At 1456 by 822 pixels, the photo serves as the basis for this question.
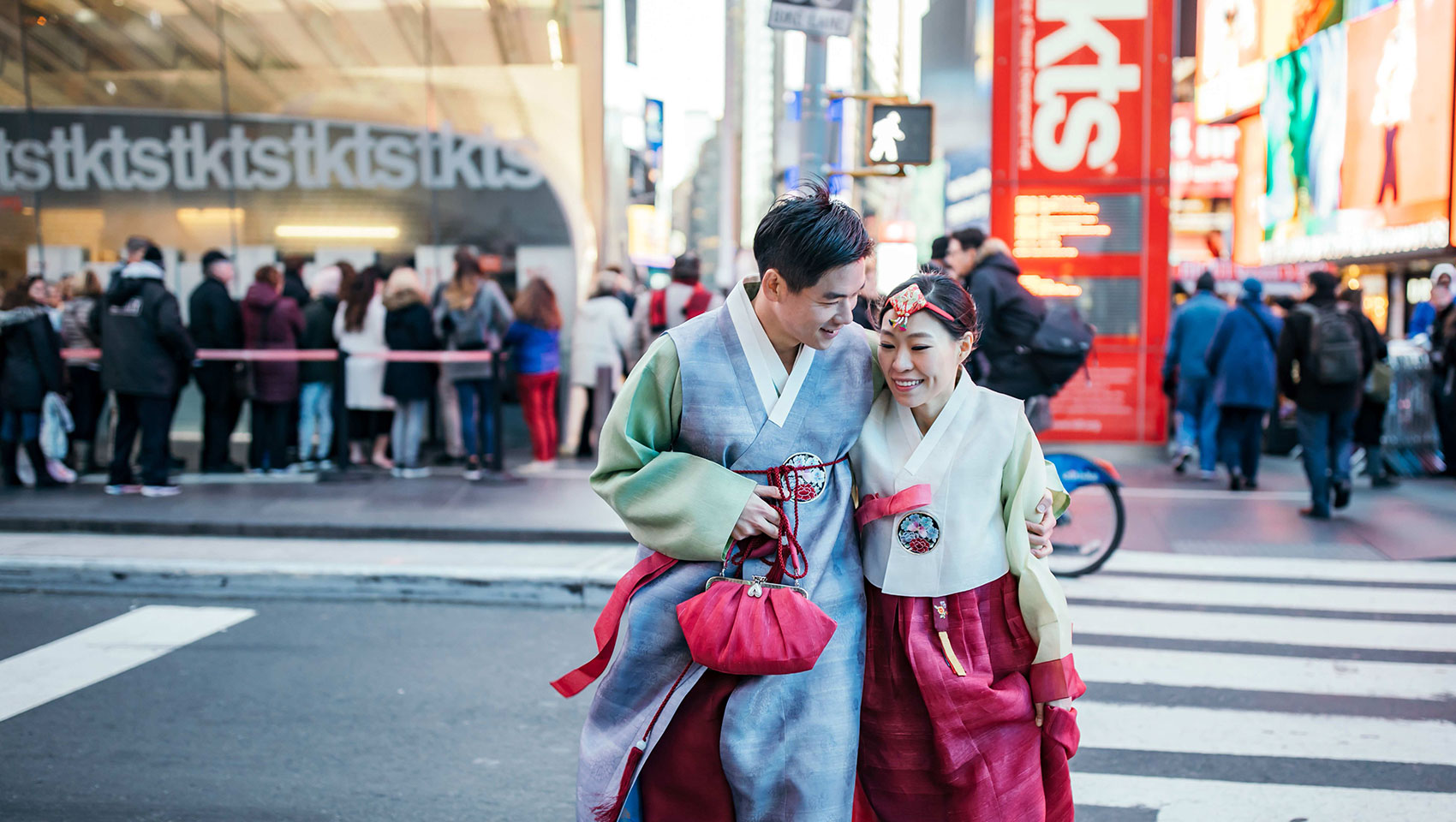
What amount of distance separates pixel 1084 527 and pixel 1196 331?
11.7 feet

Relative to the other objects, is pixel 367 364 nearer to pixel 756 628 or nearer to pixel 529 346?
pixel 529 346

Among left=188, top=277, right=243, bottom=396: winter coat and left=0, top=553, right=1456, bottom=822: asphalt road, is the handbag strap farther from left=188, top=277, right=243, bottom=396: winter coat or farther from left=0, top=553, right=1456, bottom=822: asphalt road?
left=188, top=277, right=243, bottom=396: winter coat

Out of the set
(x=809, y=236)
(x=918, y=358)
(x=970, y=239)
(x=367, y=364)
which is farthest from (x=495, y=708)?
(x=367, y=364)

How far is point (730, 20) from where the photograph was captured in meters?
19.0

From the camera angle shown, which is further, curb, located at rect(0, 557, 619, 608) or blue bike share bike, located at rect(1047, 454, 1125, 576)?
blue bike share bike, located at rect(1047, 454, 1125, 576)

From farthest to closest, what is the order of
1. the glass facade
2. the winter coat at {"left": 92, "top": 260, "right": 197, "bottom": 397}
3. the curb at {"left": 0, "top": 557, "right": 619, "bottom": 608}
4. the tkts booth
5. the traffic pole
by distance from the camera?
the glass facade, the tkts booth, the traffic pole, the winter coat at {"left": 92, "top": 260, "right": 197, "bottom": 397}, the curb at {"left": 0, "top": 557, "right": 619, "bottom": 608}

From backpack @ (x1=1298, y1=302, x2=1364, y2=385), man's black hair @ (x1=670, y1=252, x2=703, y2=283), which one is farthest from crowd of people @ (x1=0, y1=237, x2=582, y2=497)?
backpack @ (x1=1298, y1=302, x2=1364, y2=385)

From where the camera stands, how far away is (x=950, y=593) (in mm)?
2449

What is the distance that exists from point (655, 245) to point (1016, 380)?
47.3 feet

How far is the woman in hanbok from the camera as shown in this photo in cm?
243

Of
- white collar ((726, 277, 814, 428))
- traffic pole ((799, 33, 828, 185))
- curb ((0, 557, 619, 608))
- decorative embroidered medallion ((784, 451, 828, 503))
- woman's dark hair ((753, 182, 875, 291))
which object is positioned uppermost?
traffic pole ((799, 33, 828, 185))

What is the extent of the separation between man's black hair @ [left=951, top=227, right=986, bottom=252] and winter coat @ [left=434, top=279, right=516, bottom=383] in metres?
4.53

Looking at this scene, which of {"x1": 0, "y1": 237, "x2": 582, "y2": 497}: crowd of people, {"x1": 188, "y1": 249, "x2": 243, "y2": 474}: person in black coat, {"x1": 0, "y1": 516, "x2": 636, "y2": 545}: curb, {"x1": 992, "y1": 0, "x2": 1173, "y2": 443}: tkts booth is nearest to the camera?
{"x1": 0, "y1": 516, "x2": 636, "y2": 545}: curb

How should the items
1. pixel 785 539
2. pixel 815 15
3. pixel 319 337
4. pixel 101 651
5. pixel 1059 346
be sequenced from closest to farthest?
pixel 785 539
pixel 101 651
pixel 1059 346
pixel 815 15
pixel 319 337
